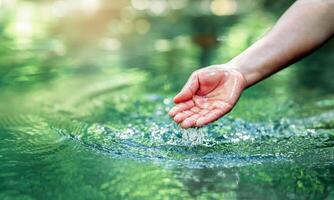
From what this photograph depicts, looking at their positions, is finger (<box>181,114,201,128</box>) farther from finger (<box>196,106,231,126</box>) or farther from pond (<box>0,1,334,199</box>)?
pond (<box>0,1,334,199</box>)

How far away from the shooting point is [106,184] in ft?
8.10

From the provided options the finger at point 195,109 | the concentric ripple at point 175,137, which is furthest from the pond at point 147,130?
the finger at point 195,109

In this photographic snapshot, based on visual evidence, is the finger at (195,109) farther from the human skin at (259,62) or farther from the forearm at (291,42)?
the forearm at (291,42)

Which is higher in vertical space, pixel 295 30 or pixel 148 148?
pixel 295 30

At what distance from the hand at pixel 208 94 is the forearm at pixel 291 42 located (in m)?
0.08

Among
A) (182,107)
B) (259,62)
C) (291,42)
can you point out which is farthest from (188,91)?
(291,42)

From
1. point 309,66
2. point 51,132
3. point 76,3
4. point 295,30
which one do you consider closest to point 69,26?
point 76,3

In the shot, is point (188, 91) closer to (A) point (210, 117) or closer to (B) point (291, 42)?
(A) point (210, 117)

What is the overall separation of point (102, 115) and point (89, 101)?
0.38m

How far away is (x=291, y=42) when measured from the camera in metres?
2.88

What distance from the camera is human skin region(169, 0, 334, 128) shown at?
277 centimetres

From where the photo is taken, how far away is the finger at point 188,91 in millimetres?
2764

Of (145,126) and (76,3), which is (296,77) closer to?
(145,126)

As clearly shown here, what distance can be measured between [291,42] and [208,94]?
0.43 metres
